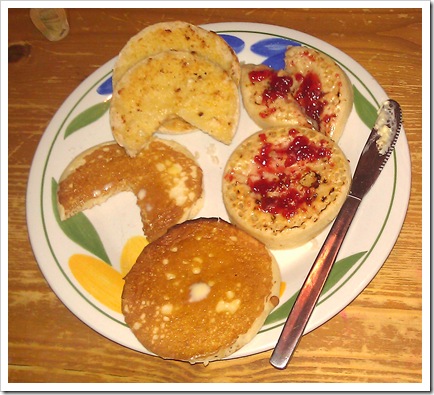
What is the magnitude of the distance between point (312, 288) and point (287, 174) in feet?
1.72

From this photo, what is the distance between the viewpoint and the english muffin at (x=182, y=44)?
266 cm

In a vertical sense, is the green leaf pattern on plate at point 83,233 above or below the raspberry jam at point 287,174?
below

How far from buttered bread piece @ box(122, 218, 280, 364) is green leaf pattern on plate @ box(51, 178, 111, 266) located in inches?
9.0

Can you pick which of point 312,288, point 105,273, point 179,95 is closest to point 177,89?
point 179,95

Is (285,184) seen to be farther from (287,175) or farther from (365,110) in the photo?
(365,110)

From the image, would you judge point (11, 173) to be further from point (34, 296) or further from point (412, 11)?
point (412, 11)

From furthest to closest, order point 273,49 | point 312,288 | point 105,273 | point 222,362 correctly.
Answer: point 273,49 → point 105,273 → point 222,362 → point 312,288

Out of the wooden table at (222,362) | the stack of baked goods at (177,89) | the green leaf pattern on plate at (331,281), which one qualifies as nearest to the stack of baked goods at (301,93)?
the stack of baked goods at (177,89)

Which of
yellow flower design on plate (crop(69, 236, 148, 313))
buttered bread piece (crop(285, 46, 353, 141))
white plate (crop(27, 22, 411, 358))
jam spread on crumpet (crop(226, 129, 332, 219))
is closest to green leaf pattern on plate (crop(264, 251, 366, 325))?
white plate (crop(27, 22, 411, 358))

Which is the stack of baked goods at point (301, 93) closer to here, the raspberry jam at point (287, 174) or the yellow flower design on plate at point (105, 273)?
the raspberry jam at point (287, 174)

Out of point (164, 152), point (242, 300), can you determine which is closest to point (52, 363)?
point (242, 300)

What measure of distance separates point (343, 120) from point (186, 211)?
0.86 metres

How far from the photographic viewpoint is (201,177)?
2600 mm

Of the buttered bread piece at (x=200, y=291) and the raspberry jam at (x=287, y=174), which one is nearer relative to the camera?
the buttered bread piece at (x=200, y=291)
